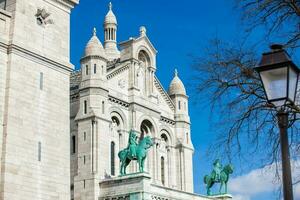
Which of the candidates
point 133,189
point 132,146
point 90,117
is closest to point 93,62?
point 90,117

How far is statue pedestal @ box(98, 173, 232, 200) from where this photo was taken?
42.1 metres

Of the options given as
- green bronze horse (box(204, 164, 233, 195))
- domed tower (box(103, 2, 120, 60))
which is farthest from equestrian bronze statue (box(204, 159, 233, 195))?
domed tower (box(103, 2, 120, 60))

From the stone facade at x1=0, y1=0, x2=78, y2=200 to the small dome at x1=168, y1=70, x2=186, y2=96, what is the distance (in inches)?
1134

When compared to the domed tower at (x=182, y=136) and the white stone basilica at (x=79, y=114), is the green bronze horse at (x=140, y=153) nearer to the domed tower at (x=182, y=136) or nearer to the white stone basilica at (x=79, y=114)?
the white stone basilica at (x=79, y=114)

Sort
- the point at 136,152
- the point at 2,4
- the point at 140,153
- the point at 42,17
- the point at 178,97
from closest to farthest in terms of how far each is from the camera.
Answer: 1. the point at 2,4
2. the point at 42,17
3. the point at 140,153
4. the point at 136,152
5. the point at 178,97

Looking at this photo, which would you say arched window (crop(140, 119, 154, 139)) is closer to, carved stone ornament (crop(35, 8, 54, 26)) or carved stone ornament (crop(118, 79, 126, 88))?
carved stone ornament (crop(118, 79, 126, 88))

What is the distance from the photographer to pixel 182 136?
57.4m

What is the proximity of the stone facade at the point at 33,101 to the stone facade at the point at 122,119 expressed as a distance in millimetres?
15050

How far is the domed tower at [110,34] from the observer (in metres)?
60.8

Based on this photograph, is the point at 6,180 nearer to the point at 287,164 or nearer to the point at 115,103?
the point at 287,164

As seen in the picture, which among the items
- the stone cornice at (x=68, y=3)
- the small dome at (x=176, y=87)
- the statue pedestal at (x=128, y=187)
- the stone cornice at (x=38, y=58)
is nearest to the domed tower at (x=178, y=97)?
the small dome at (x=176, y=87)

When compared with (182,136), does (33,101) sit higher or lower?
lower

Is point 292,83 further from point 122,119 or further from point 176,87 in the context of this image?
point 176,87

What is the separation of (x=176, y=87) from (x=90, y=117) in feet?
46.1
